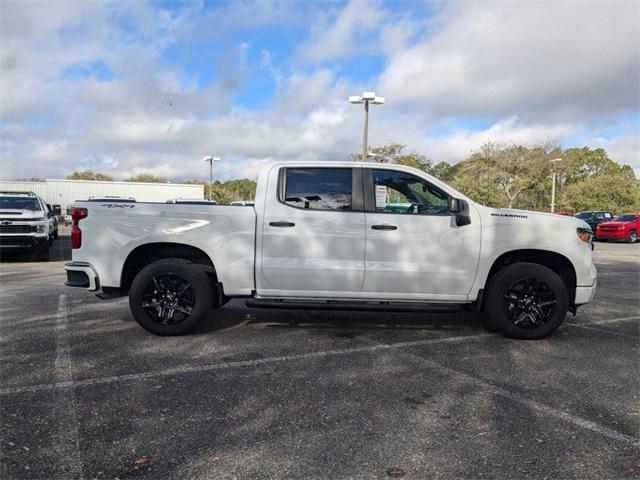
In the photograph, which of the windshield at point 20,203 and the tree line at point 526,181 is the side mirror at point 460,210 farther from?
the tree line at point 526,181

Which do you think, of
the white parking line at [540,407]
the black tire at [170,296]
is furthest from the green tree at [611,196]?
the black tire at [170,296]

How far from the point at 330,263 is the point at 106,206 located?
2453 millimetres

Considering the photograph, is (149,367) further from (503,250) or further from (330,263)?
(503,250)

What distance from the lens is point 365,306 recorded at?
217 inches

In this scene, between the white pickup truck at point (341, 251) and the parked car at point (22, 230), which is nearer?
the white pickup truck at point (341, 251)

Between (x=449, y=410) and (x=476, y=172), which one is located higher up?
(x=476, y=172)

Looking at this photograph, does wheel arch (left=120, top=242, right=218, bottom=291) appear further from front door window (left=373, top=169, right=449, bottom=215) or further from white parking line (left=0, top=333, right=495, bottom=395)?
front door window (left=373, top=169, right=449, bottom=215)

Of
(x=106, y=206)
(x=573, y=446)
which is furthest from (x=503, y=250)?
(x=106, y=206)

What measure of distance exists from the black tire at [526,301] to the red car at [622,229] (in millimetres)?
21819

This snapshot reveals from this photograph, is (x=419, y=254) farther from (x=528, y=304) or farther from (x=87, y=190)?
(x=87, y=190)

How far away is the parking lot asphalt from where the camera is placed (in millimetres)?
2941

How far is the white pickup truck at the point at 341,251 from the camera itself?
5.45 metres

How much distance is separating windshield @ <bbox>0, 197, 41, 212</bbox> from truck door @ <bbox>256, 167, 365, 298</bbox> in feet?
34.3

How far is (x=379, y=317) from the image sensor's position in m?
6.66
